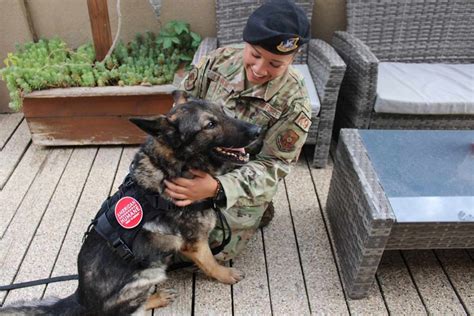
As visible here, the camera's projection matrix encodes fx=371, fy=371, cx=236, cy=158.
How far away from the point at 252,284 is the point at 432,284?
1107 millimetres

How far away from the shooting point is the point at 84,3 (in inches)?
143

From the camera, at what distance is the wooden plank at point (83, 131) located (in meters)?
3.23

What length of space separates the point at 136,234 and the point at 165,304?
61cm

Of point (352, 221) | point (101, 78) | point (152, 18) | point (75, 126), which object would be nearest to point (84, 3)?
point (152, 18)

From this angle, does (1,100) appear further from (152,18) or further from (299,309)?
(299,309)

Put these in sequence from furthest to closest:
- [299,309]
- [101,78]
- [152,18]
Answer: [152,18] < [101,78] < [299,309]

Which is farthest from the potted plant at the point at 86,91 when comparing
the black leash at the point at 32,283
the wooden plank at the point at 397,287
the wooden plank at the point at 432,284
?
Result: the wooden plank at the point at 432,284

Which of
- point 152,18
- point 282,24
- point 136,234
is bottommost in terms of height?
point 136,234

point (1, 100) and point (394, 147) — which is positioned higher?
point (394, 147)

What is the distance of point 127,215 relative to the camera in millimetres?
1723

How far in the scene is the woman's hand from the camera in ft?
5.68

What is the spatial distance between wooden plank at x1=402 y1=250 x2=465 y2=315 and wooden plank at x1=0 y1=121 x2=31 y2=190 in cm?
310

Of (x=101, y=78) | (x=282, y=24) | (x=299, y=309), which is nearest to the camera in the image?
(x=282, y=24)

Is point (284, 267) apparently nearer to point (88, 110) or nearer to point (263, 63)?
point (263, 63)
